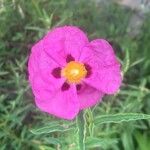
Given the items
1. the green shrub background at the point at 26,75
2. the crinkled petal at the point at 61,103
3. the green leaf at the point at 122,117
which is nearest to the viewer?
the crinkled petal at the point at 61,103

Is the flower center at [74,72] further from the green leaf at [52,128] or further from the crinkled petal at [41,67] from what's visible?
the green leaf at [52,128]

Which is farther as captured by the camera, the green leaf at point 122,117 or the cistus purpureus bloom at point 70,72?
the green leaf at point 122,117

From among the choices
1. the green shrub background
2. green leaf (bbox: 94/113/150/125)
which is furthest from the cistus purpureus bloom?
the green shrub background

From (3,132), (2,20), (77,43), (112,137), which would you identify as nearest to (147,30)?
(112,137)

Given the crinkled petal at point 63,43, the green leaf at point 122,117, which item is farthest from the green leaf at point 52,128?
the crinkled petal at point 63,43

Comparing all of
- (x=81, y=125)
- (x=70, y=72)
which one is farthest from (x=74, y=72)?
(x=81, y=125)

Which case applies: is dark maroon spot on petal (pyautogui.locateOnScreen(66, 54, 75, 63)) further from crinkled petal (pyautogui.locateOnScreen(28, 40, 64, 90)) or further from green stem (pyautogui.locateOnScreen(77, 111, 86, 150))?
green stem (pyautogui.locateOnScreen(77, 111, 86, 150))

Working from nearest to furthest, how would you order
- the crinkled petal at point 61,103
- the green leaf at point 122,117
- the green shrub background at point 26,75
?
the crinkled petal at point 61,103 → the green leaf at point 122,117 → the green shrub background at point 26,75
